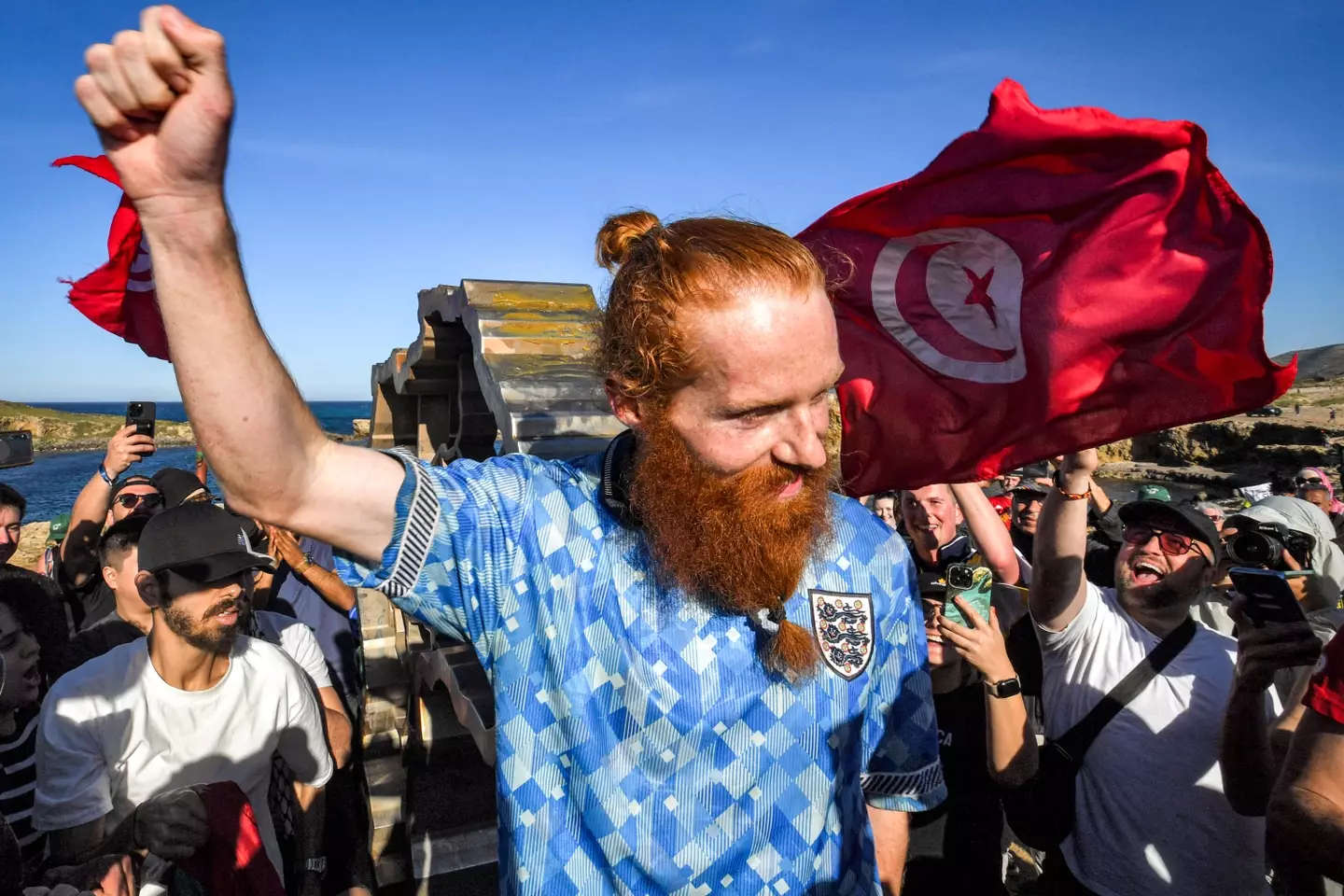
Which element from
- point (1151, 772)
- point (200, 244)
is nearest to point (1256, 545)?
point (1151, 772)

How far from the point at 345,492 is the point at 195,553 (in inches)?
82.7

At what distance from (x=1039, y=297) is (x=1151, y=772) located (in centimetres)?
160

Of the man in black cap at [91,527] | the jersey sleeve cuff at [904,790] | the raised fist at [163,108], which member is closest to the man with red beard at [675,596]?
the jersey sleeve cuff at [904,790]

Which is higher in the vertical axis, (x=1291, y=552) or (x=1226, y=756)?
(x=1291, y=552)

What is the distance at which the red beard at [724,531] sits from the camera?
5.32ft

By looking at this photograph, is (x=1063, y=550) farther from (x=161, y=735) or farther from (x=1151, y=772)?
(x=161, y=735)

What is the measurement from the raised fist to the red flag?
189 cm

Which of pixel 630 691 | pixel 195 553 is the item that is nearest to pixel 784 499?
pixel 630 691

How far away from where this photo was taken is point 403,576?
1393mm

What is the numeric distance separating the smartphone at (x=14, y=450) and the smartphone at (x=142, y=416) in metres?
0.51

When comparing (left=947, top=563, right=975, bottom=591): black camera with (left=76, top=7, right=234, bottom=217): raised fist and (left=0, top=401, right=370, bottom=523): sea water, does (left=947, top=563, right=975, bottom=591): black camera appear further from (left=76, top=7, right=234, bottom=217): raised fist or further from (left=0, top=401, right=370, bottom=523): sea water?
(left=0, top=401, right=370, bottom=523): sea water

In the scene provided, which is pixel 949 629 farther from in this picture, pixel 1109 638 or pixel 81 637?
pixel 81 637

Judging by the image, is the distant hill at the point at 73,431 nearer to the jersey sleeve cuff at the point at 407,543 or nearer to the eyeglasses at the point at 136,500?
the eyeglasses at the point at 136,500

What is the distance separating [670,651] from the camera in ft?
5.25
